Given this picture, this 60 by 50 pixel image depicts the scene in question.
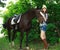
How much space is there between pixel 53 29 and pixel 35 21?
110 cm

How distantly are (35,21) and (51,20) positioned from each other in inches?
36.8

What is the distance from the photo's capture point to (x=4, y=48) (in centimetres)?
1714

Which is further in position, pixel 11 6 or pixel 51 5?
pixel 11 6

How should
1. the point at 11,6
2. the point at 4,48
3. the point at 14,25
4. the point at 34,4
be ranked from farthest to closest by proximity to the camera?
the point at 11,6, the point at 34,4, the point at 14,25, the point at 4,48

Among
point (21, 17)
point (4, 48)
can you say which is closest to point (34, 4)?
point (21, 17)

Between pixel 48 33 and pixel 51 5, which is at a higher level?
pixel 51 5

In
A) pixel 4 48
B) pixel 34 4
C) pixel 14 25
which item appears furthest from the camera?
pixel 34 4

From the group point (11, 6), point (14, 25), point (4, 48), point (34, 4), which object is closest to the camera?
point (4, 48)

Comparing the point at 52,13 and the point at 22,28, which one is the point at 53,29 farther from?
the point at 22,28

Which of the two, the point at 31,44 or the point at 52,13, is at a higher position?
the point at 52,13

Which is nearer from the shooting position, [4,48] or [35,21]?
[4,48]

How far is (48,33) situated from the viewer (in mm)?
19203

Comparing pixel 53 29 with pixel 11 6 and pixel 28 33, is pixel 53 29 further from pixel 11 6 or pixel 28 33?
pixel 11 6

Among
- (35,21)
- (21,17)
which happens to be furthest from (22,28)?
(35,21)
